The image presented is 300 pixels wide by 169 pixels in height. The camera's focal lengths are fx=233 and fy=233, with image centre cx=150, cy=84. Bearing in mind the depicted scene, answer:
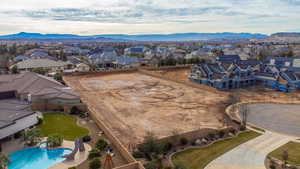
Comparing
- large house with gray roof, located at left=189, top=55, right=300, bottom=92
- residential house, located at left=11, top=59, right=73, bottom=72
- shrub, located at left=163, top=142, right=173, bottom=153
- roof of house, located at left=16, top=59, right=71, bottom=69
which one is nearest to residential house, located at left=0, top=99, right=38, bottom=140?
shrub, located at left=163, top=142, right=173, bottom=153

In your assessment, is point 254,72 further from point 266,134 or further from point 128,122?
point 128,122

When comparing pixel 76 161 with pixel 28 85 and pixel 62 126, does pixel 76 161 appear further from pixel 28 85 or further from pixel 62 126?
pixel 28 85

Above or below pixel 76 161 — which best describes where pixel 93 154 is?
above

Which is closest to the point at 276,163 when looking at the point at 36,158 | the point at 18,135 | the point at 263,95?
the point at 36,158

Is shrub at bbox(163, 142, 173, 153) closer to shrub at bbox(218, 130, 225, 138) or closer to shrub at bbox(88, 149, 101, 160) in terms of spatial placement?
shrub at bbox(88, 149, 101, 160)

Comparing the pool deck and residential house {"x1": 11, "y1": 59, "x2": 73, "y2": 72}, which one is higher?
residential house {"x1": 11, "y1": 59, "x2": 73, "y2": 72}

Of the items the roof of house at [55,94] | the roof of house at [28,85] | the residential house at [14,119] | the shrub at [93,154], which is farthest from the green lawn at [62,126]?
the roof of house at [28,85]

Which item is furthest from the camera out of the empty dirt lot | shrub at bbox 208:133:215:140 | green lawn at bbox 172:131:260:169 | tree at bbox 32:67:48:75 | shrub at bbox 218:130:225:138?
tree at bbox 32:67:48:75

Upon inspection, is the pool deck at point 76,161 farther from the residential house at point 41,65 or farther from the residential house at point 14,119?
the residential house at point 41,65
